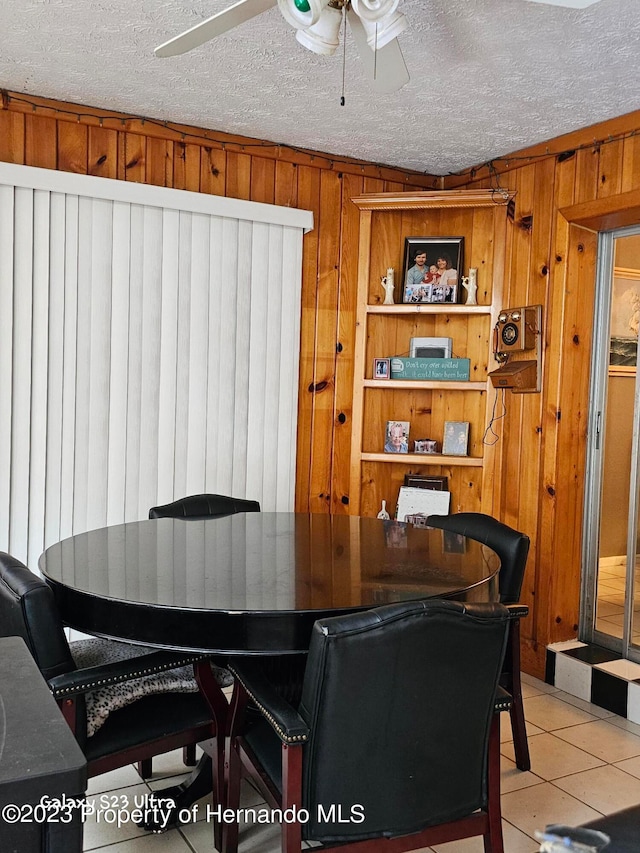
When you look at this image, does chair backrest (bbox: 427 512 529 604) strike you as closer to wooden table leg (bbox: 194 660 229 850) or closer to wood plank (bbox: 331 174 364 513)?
wooden table leg (bbox: 194 660 229 850)

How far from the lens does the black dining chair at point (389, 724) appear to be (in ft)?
5.06

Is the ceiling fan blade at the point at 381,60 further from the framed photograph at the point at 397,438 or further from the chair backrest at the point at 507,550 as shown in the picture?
the framed photograph at the point at 397,438

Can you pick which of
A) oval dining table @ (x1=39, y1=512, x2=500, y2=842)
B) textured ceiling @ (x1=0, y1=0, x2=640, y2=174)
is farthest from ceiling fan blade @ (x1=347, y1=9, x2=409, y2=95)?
oval dining table @ (x1=39, y1=512, x2=500, y2=842)

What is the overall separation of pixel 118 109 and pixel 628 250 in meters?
2.40

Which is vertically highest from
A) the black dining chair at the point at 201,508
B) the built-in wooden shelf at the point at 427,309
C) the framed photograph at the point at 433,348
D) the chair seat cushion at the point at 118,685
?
the built-in wooden shelf at the point at 427,309

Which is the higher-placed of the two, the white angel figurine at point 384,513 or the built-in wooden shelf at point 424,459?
the built-in wooden shelf at point 424,459

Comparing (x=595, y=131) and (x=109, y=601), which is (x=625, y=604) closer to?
(x=595, y=131)

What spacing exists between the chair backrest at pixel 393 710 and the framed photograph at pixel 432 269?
255 cm

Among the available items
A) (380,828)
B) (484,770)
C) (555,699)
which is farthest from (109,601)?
(555,699)

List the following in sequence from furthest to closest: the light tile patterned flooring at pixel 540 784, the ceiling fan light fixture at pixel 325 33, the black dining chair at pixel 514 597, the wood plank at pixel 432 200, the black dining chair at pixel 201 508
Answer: the wood plank at pixel 432 200
the black dining chair at pixel 201 508
the black dining chair at pixel 514 597
the light tile patterned flooring at pixel 540 784
the ceiling fan light fixture at pixel 325 33

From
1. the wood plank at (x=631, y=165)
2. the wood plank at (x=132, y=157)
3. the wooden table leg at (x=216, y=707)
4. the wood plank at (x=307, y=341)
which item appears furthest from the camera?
the wood plank at (x=307, y=341)

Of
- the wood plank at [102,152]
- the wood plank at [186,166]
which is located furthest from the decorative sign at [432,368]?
the wood plank at [102,152]

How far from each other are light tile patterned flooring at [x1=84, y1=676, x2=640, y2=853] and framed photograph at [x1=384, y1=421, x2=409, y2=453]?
1391 mm

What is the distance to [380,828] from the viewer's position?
64.0 inches
